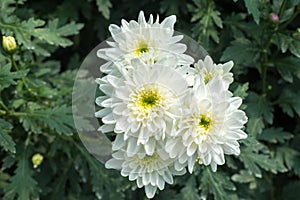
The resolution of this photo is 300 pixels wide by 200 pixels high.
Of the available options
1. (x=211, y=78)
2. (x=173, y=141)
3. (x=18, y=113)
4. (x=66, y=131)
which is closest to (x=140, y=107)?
(x=173, y=141)

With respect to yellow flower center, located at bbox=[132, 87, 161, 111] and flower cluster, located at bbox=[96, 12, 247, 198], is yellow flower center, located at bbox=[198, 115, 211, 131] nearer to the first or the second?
flower cluster, located at bbox=[96, 12, 247, 198]

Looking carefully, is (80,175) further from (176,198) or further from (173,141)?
(173,141)

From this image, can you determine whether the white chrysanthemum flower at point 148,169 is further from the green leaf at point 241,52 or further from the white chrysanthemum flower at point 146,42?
the green leaf at point 241,52


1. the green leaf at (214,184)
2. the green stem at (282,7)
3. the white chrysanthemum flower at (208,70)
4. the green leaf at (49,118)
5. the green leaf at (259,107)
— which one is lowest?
the green leaf at (214,184)

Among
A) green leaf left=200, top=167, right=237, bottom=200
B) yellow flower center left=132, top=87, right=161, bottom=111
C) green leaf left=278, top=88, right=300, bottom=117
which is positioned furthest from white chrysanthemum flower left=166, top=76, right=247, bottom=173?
green leaf left=278, top=88, right=300, bottom=117

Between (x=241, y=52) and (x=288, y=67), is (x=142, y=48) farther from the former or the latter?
(x=288, y=67)

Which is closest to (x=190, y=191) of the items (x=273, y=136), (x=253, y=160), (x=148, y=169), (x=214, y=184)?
(x=214, y=184)

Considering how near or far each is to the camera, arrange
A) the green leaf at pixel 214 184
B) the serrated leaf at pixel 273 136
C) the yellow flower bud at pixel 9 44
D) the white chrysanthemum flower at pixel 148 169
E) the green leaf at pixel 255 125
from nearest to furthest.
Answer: the white chrysanthemum flower at pixel 148 169
the yellow flower bud at pixel 9 44
the green leaf at pixel 214 184
the green leaf at pixel 255 125
the serrated leaf at pixel 273 136

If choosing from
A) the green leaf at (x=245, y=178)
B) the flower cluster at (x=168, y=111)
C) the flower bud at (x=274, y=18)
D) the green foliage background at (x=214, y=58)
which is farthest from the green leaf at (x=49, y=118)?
the flower bud at (x=274, y=18)
